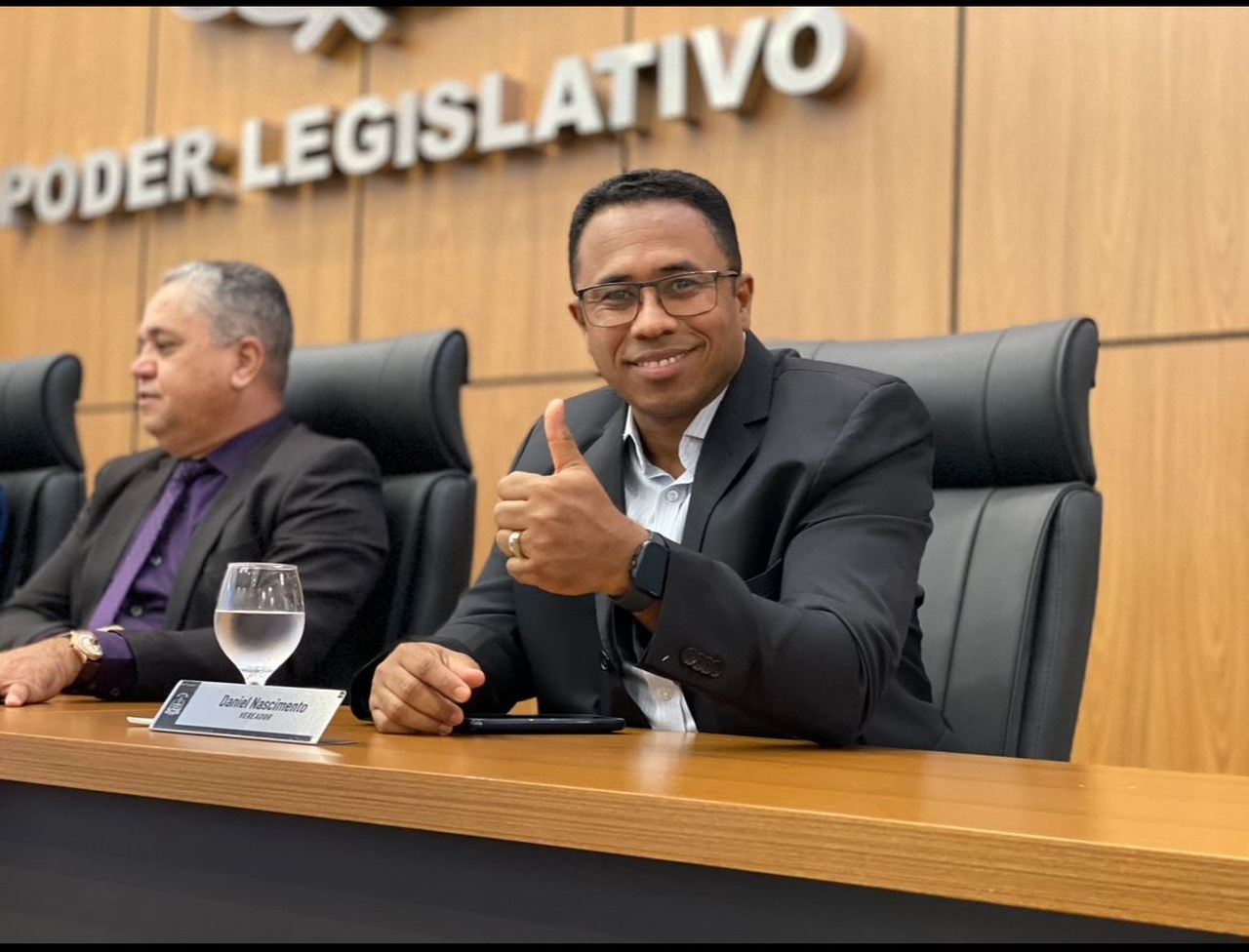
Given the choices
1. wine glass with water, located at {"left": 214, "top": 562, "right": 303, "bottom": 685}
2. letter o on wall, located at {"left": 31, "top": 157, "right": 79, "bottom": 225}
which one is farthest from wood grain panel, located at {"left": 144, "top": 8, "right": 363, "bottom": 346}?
wine glass with water, located at {"left": 214, "top": 562, "right": 303, "bottom": 685}

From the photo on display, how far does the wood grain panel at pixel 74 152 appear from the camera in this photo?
492cm

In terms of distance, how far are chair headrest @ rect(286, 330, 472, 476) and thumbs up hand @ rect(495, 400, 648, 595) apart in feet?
3.89

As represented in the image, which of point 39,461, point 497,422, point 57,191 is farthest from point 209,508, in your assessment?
point 57,191

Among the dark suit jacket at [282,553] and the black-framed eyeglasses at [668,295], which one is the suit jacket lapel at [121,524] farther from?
the black-framed eyeglasses at [668,295]

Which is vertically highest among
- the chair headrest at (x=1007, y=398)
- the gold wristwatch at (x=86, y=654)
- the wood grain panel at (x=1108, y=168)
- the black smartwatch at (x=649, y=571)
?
the wood grain panel at (x=1108, y=168)

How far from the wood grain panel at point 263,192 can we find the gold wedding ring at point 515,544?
318 cm

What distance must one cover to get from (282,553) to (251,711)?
1.08 meters

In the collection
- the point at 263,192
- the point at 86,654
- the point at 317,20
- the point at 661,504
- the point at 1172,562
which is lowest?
the point at 86,654

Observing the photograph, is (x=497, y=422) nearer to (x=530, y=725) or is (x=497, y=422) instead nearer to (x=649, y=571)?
(x=530, y=725)

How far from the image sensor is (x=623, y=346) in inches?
69.5

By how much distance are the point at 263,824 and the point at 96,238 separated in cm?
430

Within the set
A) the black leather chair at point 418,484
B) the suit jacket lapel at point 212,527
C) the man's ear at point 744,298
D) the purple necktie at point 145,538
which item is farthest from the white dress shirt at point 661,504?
the purple necktie at point 145,538

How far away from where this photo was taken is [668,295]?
69.2 inches

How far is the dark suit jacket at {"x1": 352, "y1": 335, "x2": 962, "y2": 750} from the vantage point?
4.25ft
